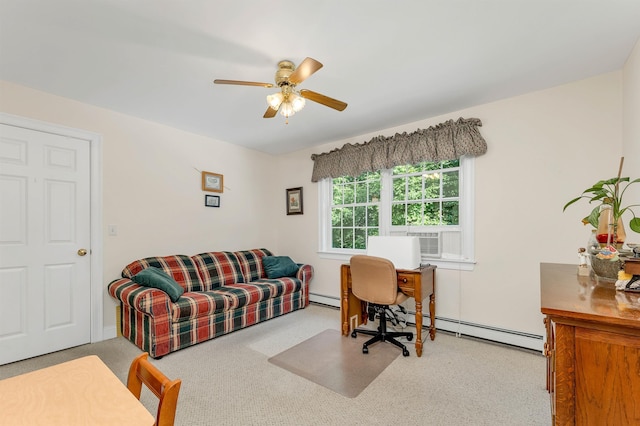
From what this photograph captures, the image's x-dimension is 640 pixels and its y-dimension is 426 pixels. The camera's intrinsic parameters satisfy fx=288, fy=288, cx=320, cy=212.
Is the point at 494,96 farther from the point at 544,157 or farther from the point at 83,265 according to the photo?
the point at 83,265

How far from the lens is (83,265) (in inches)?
114

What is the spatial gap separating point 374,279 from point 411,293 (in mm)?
379

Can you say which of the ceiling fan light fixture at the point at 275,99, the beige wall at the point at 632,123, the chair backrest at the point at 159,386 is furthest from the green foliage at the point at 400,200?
the chair backrest at the point at 159,386

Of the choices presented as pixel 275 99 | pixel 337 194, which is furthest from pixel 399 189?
pixel 275 99

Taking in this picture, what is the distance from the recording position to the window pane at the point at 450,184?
3.21 meters

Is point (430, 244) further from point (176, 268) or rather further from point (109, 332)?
point (109, 332)

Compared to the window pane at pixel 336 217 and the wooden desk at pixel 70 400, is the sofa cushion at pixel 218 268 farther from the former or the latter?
the wooden desk at pixel 70 400

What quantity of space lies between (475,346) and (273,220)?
3.35m

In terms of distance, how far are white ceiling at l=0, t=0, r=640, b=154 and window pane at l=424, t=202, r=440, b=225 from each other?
1103 mm

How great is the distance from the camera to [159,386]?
33.5 inches

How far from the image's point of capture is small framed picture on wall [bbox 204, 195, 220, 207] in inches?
156

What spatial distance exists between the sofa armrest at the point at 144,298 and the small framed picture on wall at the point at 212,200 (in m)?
1.43

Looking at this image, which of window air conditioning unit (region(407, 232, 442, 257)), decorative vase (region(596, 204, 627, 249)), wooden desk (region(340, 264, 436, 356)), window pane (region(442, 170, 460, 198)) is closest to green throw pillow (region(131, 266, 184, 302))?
wooden desk (region(340, 264, 436, 356))

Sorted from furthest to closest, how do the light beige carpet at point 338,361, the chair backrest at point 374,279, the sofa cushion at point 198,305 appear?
the sofa cushion at point 198,305, the chair backrest at point 374,279, the light beige carpet at point 338,361
